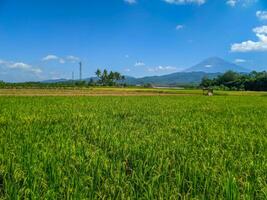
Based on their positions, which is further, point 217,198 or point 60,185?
point 60,185

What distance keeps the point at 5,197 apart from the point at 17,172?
2.96 ft

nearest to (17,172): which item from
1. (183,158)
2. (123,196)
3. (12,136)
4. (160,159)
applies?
(123,196)

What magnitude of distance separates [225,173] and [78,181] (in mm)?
2390

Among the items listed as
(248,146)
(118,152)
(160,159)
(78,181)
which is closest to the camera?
(78,181)

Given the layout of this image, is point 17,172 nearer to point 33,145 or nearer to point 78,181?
point 78,181

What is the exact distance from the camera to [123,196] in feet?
15.1

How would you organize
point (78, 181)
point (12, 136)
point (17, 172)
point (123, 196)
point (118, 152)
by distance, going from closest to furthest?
1. point (123, 196)
2. point (78, 181)
3. point (17, 172)
4. point (118, 152)
5. point (12, 136)

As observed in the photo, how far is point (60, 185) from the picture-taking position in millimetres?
5133

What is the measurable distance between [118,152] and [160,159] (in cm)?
144

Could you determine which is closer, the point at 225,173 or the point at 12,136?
the point at 225,173

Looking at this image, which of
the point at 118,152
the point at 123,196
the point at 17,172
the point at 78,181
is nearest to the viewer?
the point at 123,196

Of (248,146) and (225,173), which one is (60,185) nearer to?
(225,173)

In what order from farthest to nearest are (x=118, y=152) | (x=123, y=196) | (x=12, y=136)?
(x=12, y=136) < (x=118, y=152) < (x=123, y=196)

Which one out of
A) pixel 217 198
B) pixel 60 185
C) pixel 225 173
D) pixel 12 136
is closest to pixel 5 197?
pixel 60 185
